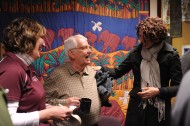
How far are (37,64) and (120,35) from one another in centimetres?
104

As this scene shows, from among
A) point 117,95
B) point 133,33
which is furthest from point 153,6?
point 117,95

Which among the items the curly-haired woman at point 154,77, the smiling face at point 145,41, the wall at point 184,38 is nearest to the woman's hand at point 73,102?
the curly-haired woman at point 154,77

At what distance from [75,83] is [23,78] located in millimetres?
749

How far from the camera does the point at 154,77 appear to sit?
2242mm

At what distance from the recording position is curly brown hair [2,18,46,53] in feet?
5.22

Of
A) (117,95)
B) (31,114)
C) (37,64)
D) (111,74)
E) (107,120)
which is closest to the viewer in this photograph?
(31,114)

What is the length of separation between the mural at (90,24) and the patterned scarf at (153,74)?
1.04 metres

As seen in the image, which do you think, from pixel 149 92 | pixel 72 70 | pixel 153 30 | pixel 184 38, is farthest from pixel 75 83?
Result: pixel 184 38

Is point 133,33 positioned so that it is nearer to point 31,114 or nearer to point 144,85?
point 144,85

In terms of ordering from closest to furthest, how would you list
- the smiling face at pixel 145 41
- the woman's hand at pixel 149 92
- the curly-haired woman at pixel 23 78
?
the curly-haired woman at pixel 23 78 → the woman's hand at pixel 149 92 → the smiling face at pixel 145 41

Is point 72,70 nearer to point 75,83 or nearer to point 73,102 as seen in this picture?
point 75,83

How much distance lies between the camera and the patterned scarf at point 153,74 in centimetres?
222

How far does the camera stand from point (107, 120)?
2.67 metres

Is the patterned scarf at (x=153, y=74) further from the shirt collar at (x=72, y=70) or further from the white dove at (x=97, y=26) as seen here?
the white dove at (x=97, y=26)
